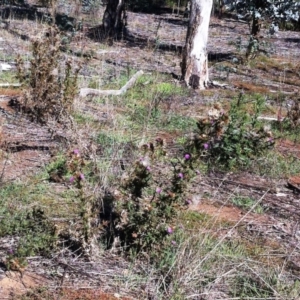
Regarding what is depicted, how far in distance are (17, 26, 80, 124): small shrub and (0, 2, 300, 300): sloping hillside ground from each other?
0.17 meters

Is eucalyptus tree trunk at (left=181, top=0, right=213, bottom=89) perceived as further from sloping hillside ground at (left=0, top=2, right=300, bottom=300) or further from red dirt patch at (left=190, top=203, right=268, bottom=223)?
red dirt patch at (left=190, top=203, right=268, bottom=223)

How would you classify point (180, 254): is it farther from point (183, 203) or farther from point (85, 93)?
point (85, 93)

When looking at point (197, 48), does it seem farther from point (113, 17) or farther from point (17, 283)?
point (17, 283)

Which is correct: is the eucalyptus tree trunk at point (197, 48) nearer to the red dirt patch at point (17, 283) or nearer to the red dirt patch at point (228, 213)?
the red dirt patch at point (228, 213)

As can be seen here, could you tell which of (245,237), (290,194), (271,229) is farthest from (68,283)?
(290,194)

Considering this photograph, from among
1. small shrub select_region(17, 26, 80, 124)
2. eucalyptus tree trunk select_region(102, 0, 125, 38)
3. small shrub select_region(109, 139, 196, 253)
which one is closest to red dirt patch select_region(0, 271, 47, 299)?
small shrub select_region(109, 139, 196, 253)

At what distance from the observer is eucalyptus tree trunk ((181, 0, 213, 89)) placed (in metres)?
9.51

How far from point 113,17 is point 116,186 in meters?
10.4

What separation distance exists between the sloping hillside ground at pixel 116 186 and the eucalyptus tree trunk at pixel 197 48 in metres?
0.35

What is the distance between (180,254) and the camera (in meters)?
3.56

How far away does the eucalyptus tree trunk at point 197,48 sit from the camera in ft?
31.2

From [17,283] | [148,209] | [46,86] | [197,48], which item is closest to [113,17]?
[197,48]

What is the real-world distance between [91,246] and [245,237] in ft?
3.76

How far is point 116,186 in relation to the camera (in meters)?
4.18
